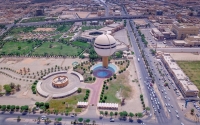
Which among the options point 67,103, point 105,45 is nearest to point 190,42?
point 105,45

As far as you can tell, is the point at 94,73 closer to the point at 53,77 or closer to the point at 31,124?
the point at 53,77

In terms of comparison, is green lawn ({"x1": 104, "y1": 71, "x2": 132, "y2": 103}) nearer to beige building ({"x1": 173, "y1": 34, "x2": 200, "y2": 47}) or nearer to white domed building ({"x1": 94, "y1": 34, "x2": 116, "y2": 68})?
white domed building ({"x1": 94, "y1": 34, "x2": 116, "y2": 68})

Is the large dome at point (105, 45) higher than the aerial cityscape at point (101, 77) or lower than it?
higher

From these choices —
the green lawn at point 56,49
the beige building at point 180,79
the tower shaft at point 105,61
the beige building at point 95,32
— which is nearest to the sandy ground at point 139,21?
the beige building at point 95,32

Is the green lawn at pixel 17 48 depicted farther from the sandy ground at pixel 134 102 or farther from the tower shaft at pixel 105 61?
the sandy ground at pixel 134 102

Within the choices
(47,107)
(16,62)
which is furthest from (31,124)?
(16,62)

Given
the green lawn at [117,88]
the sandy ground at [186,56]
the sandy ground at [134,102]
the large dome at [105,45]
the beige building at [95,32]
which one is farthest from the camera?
the beige building at [95,32]

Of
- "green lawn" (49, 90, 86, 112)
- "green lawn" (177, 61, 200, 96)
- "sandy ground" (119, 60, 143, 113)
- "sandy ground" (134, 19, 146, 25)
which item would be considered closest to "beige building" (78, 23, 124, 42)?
"sandy ground" (134, 19, 146, 25)

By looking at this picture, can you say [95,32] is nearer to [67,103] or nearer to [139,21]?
[139,21]
